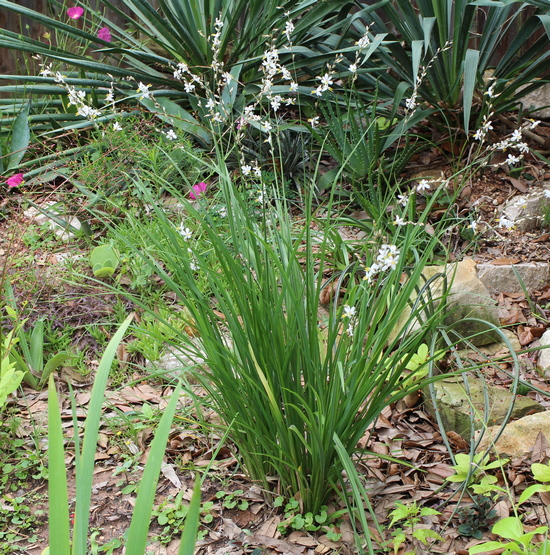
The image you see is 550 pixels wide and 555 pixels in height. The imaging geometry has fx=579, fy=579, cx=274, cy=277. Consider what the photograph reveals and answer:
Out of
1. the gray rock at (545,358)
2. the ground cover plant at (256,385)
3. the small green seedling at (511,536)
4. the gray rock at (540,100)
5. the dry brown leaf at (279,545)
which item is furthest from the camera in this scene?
the gray rock at (540,100)

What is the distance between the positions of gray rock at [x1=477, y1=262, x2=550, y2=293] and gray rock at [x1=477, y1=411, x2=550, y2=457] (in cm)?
104

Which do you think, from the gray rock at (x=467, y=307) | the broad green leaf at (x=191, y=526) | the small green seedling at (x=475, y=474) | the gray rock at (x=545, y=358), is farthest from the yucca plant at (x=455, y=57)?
the broad green leaf at (x=191, y=526)

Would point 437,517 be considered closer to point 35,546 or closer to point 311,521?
point 311,521

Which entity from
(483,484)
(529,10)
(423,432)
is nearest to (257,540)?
(483,484)

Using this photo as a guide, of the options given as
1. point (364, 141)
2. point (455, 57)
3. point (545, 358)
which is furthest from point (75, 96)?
point (455, 57)

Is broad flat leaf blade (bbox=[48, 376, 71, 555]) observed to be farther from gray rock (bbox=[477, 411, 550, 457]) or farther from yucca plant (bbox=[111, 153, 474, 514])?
gray rock (bbox=[477, 411, 550, 457])

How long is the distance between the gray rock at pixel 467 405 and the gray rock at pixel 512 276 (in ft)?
2.91

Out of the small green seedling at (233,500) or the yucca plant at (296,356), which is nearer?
the yucca plant at (296,356)

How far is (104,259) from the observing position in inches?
112

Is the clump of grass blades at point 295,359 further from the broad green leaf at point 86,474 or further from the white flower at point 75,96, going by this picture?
the white flower at point 75,96

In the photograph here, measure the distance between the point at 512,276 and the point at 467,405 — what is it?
44.2 inches

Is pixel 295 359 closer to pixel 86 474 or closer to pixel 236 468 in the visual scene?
pixel 236 468

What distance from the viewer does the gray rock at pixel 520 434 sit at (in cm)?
191

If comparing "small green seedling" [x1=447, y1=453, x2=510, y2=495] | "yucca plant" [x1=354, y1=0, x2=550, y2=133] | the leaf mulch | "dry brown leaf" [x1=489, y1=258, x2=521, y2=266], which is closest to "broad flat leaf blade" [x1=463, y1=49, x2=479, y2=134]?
"yucca plant" [x1=354, y1=0, x2=550, y2=133]
